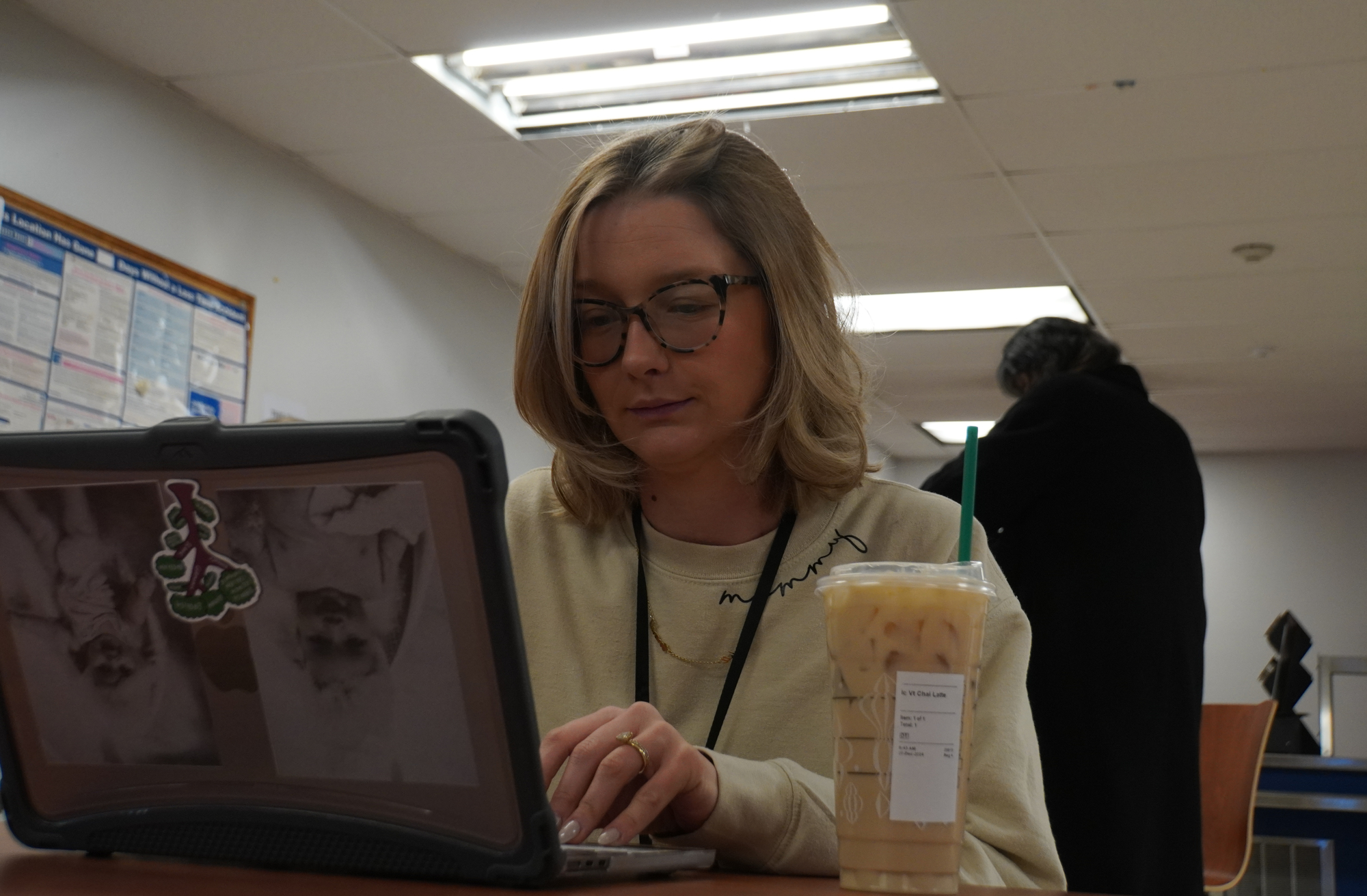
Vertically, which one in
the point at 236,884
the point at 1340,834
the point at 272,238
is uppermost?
the point at 272,238

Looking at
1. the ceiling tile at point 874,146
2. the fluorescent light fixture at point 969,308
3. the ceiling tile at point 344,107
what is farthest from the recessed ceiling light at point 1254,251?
the ceiling tile at point 344,107

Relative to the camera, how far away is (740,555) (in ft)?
3.70

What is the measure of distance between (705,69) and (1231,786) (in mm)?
2249

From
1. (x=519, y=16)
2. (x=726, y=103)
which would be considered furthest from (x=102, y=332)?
(x=726, y=103)

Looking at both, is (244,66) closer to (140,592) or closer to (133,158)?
(133,158)

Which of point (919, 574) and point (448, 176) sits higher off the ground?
point (448, 176)

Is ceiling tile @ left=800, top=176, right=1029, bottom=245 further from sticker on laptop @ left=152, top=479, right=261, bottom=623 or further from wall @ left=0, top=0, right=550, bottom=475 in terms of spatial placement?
sticker on laptop @ left=152, top=479, right=261, bottom=623

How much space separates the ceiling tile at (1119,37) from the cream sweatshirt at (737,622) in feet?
6.09

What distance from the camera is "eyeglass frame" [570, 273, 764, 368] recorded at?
1115 millimetres

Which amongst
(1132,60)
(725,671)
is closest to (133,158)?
(1132,60)

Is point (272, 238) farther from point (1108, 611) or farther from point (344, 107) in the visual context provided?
point (1108, 611)

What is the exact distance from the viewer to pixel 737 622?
110 centimetres

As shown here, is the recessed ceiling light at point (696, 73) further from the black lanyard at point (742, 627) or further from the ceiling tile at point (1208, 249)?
the black lanyard at point (742, 627)

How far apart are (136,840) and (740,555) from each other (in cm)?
60
